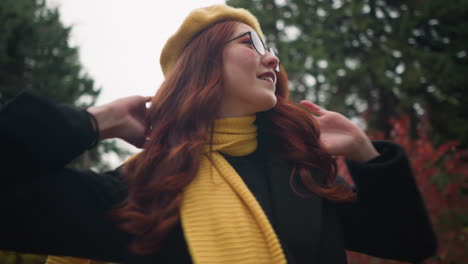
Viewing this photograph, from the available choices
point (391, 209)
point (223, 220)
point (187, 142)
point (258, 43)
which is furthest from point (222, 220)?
point (258, 43)

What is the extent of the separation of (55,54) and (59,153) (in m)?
11.3

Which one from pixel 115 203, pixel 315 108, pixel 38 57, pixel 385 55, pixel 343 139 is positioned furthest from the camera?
pixel 38 57

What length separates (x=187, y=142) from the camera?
1.39 m

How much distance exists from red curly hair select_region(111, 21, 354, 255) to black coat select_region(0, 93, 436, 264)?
0.24 feet

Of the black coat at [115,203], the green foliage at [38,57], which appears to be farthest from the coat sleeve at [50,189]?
the green foliage at [38,57]

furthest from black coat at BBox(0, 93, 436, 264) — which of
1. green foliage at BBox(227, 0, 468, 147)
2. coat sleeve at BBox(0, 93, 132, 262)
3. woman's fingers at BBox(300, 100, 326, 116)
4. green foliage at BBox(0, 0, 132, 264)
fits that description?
green foliage at BBox(0, 0, 132, 264)

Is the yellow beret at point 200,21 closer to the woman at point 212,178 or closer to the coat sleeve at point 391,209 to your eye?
the woman at point 212,178

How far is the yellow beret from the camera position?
5.26 ft

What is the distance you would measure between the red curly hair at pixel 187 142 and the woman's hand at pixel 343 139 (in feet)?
0.16

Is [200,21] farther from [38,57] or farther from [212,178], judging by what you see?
[38,57]

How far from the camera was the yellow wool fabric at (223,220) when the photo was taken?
3.96ft

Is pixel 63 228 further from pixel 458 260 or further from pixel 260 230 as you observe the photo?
pixel 458 260

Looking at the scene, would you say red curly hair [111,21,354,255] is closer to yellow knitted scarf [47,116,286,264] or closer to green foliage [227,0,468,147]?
yellow knitted scarf [47,116,286,264]

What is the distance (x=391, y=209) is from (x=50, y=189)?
1.26 meters
